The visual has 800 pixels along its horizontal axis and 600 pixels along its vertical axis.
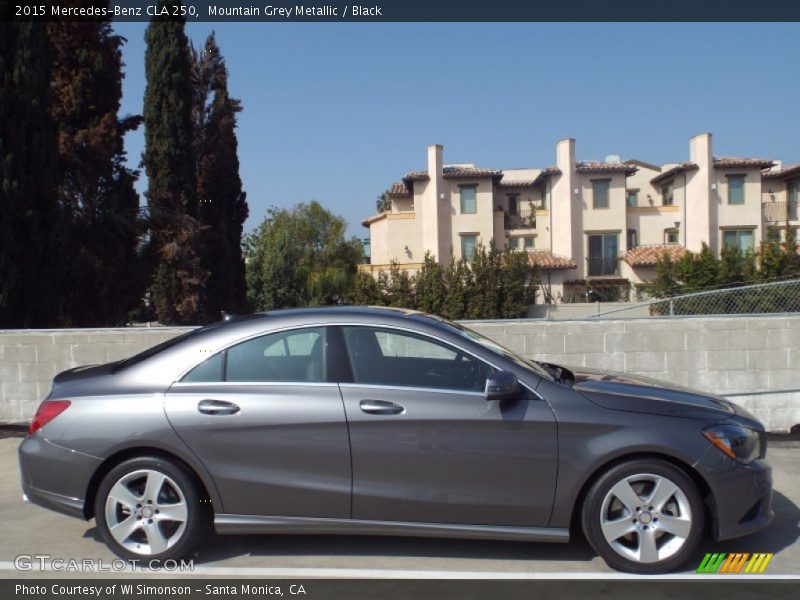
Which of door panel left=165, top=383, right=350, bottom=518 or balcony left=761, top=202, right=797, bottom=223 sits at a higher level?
balcony left=761, top=202, right=797, bottom=223

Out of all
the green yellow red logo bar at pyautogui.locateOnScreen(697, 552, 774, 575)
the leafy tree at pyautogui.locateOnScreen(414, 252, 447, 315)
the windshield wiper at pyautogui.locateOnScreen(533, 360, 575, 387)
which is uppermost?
the leafy tree at pyautogui.locateOnScreen(414, 252, 447, 315)

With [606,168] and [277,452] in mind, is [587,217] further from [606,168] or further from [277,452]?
[277,452]

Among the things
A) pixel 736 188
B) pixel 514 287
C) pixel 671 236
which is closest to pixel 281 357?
pixel 514 287

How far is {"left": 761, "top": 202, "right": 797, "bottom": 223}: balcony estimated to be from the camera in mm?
42750

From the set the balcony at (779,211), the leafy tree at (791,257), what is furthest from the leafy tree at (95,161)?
the balcony at (779,211)

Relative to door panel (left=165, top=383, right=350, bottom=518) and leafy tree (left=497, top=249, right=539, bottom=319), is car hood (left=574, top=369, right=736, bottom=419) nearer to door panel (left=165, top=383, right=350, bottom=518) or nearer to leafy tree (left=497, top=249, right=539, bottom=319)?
door panel (left=165, top=383, right=350, bottom=518)

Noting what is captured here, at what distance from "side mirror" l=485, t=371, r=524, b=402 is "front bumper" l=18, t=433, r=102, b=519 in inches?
94.7

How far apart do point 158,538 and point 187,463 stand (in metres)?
0.49

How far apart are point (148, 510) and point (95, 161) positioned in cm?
1268

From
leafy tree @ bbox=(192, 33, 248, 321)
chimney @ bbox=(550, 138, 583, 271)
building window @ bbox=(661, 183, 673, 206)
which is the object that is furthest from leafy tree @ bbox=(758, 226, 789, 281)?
leafy tree @ bbox=(192, 33, 248, 321)

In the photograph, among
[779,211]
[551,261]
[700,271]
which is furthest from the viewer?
[779,211]

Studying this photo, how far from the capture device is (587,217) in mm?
41469

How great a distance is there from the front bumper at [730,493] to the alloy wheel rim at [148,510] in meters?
3.11

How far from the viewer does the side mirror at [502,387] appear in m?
4.25
